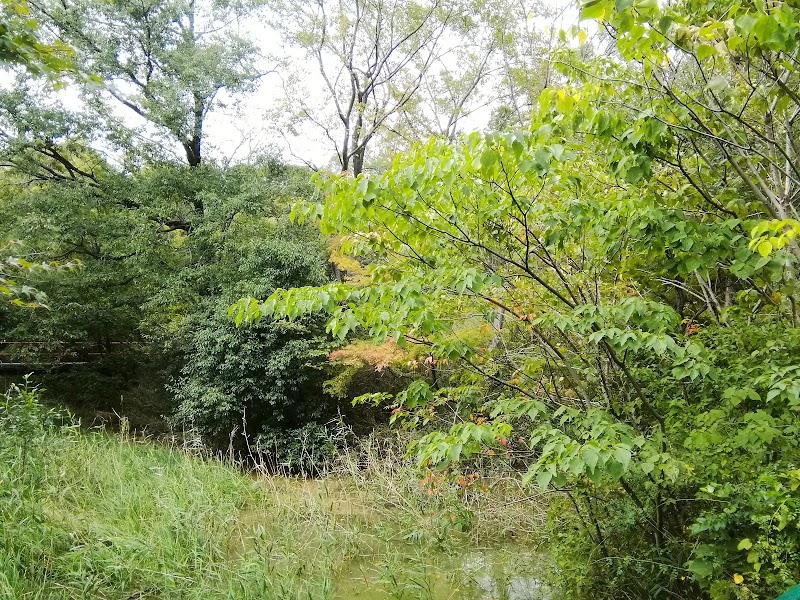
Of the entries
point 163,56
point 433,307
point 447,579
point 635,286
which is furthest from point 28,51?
point 163,56

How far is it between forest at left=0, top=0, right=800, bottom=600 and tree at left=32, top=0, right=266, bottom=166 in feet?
0.18

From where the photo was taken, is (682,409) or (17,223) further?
(17,223)

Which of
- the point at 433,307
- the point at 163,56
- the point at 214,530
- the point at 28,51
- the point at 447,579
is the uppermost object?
the point at 163,56

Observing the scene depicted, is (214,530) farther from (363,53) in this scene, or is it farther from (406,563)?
(363,53)

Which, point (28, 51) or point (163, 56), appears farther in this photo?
point (163, 56)

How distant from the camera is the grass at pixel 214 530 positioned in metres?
3.52

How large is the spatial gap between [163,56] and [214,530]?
349 inches

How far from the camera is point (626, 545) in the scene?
3.31 meters

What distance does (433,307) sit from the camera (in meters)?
3.21

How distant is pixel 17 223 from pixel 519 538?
8.92 m

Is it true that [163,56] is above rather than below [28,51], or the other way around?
above

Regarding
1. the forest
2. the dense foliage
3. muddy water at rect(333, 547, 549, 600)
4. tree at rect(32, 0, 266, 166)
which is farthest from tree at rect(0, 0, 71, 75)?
tree at rect(32, 0, 266, 166)

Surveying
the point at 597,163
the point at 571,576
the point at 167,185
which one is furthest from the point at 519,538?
the point at 167,185

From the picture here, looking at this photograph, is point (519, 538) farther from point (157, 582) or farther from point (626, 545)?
point (157, 582)
